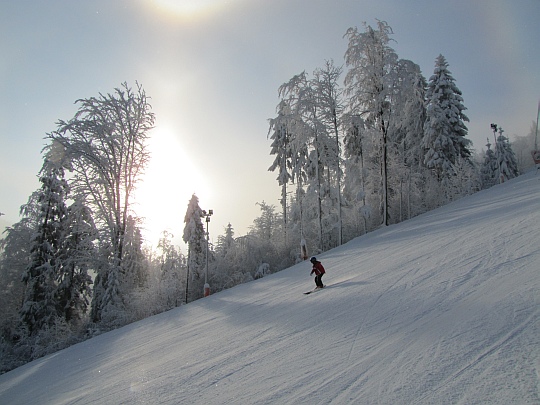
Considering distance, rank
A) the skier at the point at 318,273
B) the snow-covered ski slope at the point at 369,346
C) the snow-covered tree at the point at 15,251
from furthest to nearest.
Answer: the snow-covered tree at the point at 15,251, the skier at the point at 318,273, the snow-covered ski slope at the point at 369,346

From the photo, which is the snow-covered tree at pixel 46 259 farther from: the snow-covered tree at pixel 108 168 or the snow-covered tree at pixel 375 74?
the snow-covered tree at pixel 375 74

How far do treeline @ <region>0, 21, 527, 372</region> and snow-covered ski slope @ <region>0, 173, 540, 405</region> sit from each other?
11.0m

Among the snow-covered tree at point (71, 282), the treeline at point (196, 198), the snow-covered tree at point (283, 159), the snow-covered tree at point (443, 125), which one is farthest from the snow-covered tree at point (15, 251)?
the snow-covered tree at point (443, 125)

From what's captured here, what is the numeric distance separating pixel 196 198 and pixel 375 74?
2028 centimetres

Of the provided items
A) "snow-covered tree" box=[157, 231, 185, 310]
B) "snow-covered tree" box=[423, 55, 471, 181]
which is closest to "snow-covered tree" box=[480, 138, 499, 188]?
"snow-covered tree" box=[423, 55, 471, 181]

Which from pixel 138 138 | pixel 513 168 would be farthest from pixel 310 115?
pixel 513 168

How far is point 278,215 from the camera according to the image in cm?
5134

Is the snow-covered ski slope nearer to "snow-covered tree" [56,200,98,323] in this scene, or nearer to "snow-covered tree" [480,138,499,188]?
"snow-covered tree" [56,200,98,323]

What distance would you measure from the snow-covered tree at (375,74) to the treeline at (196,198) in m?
0.08

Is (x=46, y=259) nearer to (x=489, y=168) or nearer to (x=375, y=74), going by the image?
(x=375, y=74)

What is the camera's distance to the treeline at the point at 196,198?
1952 centimetres

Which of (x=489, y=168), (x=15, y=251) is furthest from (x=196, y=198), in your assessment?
(x=489, y=168)

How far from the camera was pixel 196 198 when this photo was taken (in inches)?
1289

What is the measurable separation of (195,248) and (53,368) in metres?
20.6
